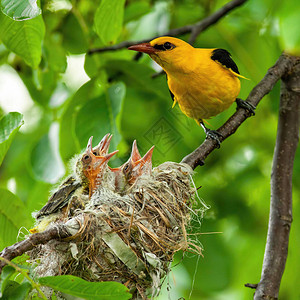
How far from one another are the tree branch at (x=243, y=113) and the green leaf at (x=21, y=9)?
4.11 ft

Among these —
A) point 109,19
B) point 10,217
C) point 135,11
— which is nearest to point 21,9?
point 109,19

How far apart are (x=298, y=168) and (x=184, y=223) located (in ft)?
6.68

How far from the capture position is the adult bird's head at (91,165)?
3.83 m

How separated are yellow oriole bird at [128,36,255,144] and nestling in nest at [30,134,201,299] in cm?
64

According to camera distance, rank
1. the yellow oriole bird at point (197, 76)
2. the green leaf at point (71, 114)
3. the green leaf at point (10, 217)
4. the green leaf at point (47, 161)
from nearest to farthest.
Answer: the green leaf at point (10, 217) → the yellow oriole bird at point (197, 76) → the green leaf at point (71, 114) → the green leaf at point (47, 161)

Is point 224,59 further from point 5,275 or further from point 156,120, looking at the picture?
point 5,275

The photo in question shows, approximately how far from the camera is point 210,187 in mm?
5078

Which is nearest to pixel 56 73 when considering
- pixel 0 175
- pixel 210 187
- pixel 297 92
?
pixel 0 175

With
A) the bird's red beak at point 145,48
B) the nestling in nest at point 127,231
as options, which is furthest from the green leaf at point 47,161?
the bird's red beak at point 145,48

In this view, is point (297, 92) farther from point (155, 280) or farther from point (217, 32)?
point (155, 280)

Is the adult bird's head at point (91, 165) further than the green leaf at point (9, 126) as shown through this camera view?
Yes

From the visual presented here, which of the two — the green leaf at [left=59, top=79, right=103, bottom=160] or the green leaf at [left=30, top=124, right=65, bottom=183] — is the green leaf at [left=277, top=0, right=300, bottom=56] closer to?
the green leaf at [left=59, top=79, right=103, bottom=160]

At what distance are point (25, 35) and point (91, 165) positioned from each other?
123cm

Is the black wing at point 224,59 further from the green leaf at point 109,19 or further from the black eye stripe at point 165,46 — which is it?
the green leaf at point 109,19
